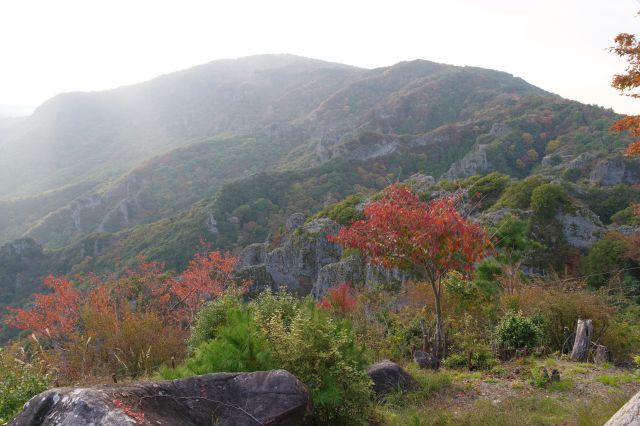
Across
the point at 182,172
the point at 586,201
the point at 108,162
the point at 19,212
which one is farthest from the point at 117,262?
the point at 108,162

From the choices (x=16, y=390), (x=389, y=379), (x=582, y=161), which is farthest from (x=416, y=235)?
(x=582, y=161)

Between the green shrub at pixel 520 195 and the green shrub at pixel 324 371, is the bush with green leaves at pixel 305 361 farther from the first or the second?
the green shrub at pixel 520 195

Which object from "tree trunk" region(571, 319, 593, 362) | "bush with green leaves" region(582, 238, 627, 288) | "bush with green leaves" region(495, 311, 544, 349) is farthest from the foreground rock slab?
"bush with green leaves" region(582, 238, 627, 288)

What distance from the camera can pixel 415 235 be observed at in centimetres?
793

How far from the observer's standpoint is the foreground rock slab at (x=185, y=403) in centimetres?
324

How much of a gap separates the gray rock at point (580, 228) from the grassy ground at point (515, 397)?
16796 millimetres

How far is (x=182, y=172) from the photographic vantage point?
9431cm

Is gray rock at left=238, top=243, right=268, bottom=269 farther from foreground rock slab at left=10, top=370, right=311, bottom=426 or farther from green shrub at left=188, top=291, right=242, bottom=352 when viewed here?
foreground rock slab at left=10, top=370, right=311, bottom=426

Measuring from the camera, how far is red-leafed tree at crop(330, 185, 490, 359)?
787cm

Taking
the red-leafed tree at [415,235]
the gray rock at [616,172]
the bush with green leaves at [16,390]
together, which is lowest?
the gray rock at [616,172]

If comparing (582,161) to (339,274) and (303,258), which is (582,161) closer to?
(303,258)

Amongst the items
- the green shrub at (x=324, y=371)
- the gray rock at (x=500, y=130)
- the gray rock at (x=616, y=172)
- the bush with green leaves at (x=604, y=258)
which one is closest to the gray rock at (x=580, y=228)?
the bush with green leaves at (x=604, y=258)

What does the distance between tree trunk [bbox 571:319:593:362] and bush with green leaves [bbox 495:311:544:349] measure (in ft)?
2.36

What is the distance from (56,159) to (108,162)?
2112 cm
